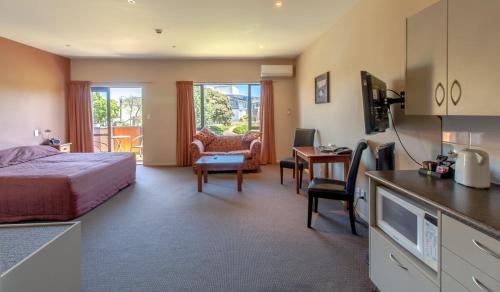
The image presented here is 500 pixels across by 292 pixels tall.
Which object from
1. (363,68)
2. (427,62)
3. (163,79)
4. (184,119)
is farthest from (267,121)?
(427,62)

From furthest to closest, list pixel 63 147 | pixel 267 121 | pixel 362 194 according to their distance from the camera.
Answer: pixel 267 121 → pixel 63 147 → pixel 362 194

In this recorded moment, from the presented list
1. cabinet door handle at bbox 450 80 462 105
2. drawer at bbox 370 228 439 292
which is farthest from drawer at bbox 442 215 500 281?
cabinet door handle at bbox 450 80 462 105

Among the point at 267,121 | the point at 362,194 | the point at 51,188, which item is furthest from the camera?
the point at 267,121

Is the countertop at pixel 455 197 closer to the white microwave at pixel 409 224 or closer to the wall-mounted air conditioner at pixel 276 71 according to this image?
the white microwave at pixel 409 224

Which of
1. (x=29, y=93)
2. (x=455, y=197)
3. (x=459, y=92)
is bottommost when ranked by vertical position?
(x=455, y=197)

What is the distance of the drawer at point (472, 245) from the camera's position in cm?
108

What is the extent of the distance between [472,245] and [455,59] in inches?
39.8

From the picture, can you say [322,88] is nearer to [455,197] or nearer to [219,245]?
[219,245]

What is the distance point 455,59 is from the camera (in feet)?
5.29

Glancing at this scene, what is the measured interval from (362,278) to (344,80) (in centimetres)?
273

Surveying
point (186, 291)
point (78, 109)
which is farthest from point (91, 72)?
point (186, 291)

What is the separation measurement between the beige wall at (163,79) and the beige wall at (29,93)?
2.15 ft

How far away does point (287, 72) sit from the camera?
6.91 m

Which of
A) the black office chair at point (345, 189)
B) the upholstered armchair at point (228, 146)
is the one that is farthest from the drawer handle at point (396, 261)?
the upholstered armchair at point (228, 146)
